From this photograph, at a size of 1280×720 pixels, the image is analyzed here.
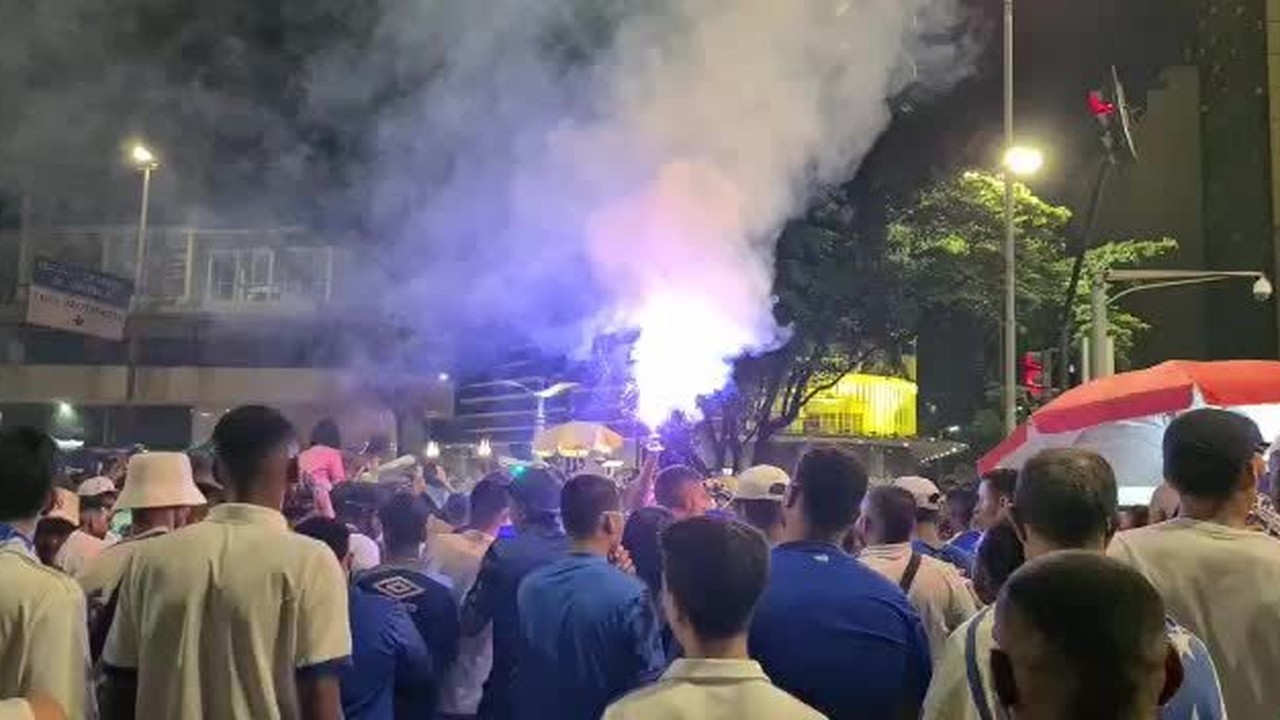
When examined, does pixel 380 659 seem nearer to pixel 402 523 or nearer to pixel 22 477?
pixel 402 523

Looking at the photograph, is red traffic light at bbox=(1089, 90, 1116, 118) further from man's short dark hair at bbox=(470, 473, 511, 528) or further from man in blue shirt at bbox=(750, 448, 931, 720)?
man in blue shirt at bbox=(750, 448, 931, 720)

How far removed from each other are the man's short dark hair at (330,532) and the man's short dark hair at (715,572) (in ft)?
6.08

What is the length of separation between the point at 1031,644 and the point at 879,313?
65.4 feet

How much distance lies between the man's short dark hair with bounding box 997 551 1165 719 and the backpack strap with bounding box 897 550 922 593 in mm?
2953

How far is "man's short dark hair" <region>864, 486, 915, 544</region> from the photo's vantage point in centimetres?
511

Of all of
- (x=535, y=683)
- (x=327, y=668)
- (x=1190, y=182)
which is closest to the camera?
(x=327, y=668)

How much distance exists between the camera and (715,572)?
9.20 feet

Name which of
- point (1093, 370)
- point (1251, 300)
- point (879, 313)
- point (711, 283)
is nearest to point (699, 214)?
point (711, 283)

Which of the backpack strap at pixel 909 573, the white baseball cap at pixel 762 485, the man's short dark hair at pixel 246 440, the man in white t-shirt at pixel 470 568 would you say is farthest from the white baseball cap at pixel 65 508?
the backpack strap at pixel 909 573

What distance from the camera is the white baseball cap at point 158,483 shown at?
16.4ft

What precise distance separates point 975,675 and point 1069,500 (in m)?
0.62

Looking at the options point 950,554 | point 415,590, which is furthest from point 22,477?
point 950,554

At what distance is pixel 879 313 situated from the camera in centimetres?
2128

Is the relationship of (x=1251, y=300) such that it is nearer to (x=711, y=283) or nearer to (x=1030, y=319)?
(x=1030, y=319)
